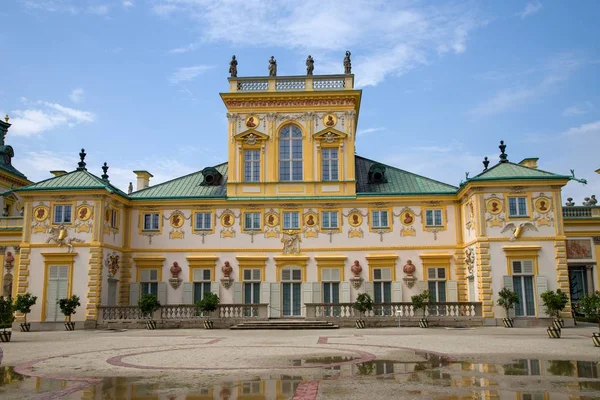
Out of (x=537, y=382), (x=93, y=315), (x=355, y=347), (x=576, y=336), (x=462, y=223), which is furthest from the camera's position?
(x=462, y=223)

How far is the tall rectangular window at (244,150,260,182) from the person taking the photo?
124ft

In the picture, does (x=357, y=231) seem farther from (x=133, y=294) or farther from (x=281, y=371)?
(x=281, y=371)

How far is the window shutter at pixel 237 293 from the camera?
35.3 meters

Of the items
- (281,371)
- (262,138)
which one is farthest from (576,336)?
(262,138)

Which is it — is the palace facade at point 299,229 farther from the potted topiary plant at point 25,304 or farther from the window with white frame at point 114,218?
the potted topiary plant at point 25,304

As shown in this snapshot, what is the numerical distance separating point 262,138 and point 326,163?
4521 millimetres

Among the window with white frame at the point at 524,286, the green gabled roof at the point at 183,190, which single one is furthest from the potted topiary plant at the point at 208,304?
the window with white frame at the point at 524,286

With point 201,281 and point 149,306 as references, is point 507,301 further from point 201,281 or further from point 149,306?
point 149,306

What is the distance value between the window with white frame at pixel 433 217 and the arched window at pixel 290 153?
847 centimetres

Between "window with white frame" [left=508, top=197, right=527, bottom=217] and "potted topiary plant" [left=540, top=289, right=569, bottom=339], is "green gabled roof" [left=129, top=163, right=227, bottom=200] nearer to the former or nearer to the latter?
"window with white frame" [left=508, top=197, right=527, bottom=217]

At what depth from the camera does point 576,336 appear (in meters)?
23.9

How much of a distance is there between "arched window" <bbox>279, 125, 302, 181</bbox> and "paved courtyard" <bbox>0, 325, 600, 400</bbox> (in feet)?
55.6

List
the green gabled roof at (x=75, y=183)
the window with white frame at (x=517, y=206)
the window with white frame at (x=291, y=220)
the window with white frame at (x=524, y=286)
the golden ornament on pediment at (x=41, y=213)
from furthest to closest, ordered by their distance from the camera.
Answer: the window with white frame at (x=291, y=220) → the golden ornament on pediment at (x=41, y=213) → the green gabled roof at (x=75, y=183) → the window with white frame at (x=517, y=206) → the window with white frame at (x=524, y=286)

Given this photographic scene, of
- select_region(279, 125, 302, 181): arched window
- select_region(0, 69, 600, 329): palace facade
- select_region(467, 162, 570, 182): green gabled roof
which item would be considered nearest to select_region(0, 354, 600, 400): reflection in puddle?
select_region(0, 69, 600, 329): palace facade
